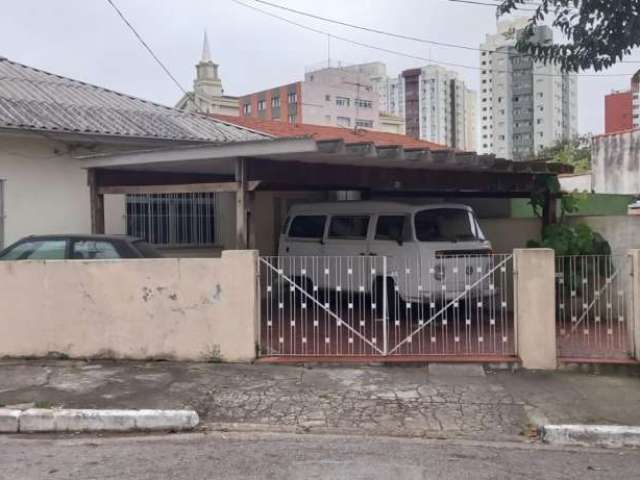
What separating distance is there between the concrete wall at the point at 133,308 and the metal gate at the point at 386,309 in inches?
16.2

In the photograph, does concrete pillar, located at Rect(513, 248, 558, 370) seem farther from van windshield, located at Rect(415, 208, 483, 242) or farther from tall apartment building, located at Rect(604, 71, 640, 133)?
tall apartment building, located at Rect(604, 71, 640, 133)

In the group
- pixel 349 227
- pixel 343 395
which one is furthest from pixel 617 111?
pixel 343 395

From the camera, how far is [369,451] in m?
5.66

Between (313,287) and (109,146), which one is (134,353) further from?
(109,146)

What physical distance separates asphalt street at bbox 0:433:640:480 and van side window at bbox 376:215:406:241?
5.16 m

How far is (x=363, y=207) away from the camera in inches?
454

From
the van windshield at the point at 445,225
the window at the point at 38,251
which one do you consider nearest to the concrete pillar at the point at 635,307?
the van windshield at the point at 445,225

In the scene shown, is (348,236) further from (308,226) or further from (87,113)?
(87,113)

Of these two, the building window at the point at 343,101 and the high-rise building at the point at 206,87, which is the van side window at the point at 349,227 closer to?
the high-rise building at the point at 206,87

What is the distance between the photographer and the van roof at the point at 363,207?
1098 cm

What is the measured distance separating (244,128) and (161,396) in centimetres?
956

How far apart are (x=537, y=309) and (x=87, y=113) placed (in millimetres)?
9036

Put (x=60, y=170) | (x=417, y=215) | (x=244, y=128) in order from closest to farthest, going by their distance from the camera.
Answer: (x=417, y=215)
(x=60, y=170)
(x=244, y=128)

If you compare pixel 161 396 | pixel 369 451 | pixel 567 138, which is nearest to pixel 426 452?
pixel 369 451
